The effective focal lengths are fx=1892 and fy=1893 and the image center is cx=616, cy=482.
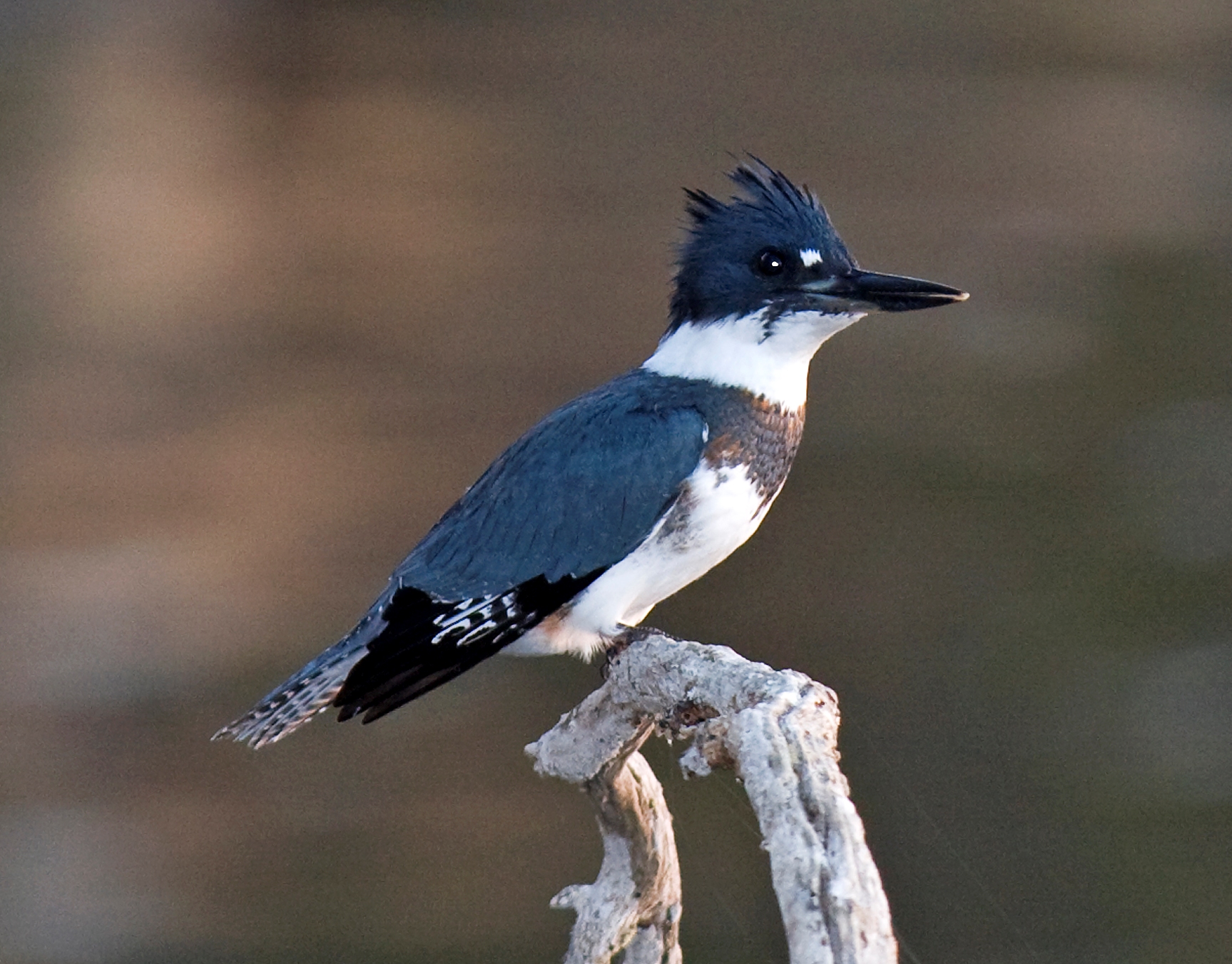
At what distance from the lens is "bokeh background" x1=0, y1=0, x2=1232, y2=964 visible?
3664mm

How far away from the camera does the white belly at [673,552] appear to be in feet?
5.62

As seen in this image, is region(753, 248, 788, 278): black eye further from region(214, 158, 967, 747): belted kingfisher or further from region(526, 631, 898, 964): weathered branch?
region(526, 631, 898, 964): weathered branch

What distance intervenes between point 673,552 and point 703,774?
0.47m

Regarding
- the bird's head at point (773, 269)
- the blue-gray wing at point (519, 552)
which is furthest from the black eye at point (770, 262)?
the blue-gray wing at point (519, 552)

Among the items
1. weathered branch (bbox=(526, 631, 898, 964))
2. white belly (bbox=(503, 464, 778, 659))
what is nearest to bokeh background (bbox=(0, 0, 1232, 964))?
white belly (bbox=(503, 464, 778, 659))

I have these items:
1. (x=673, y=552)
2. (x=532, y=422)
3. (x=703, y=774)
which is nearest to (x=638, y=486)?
(x=673, y=552)

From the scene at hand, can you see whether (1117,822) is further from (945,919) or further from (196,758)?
(196,758)

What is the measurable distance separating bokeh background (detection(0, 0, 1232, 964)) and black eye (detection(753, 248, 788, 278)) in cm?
181

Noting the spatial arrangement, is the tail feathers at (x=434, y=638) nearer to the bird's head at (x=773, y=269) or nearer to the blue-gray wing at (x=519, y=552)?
the blue-gray wing at (x=519, y=552)

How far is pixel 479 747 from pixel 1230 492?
182cm

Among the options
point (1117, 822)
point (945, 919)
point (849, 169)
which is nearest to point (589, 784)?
point (945, 919)

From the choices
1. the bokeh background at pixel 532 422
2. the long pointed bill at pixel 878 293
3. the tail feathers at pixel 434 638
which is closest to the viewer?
the tail feathers at pixel 434 638

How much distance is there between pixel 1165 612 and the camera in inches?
163

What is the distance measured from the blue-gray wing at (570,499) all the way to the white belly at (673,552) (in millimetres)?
14
